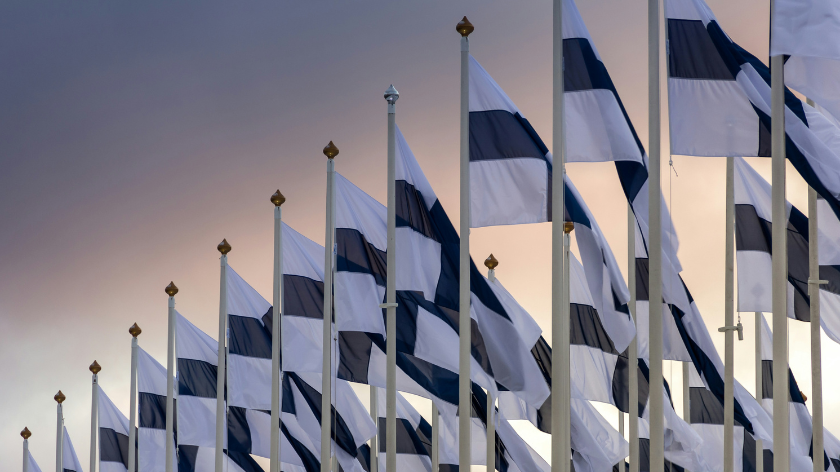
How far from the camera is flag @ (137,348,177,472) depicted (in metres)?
34.0

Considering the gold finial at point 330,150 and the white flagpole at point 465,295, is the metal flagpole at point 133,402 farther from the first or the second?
the white flagpole at point 465,295

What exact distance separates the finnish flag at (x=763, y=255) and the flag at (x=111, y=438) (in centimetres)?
2324

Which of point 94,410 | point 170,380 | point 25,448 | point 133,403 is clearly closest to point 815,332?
point 170,380

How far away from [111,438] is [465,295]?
875 inches

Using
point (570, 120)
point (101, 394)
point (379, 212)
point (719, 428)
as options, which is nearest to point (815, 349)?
point (570, 120)

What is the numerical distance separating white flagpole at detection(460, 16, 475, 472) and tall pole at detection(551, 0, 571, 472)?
1.78 meters

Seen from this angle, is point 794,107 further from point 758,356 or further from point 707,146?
point 758,356

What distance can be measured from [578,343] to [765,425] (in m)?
5.96


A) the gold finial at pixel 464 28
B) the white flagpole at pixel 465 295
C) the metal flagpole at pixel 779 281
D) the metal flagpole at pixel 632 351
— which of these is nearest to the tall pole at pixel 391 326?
the white flagpole at pixel 465 295

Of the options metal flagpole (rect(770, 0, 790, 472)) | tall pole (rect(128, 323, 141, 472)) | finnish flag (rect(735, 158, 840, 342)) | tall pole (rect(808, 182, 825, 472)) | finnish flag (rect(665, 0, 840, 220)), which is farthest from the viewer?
tall pole (rect(128, 323, 141, 472))

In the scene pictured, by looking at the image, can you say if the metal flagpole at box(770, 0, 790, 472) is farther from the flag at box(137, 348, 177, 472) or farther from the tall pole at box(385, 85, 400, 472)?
the flag at box(137, 348, 177, 472)

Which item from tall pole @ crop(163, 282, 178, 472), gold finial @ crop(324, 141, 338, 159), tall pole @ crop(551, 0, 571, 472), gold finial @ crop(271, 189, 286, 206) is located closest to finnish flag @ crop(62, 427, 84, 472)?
tall pole @ crop(163, 282, 178, 472)

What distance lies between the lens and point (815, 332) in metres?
16.4

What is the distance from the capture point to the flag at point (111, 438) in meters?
36.5
